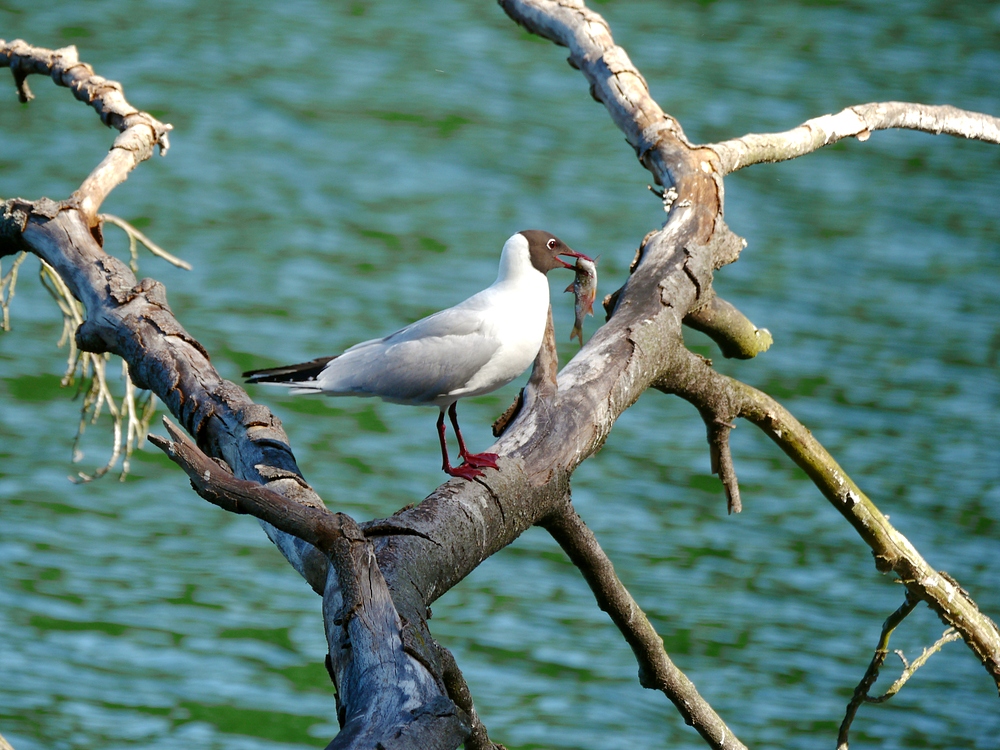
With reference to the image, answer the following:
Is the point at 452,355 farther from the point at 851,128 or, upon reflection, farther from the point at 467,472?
the point at 851,128

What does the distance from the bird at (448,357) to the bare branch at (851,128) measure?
39.1 inches

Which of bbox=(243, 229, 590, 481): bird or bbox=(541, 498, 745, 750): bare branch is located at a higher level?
bbox=(243, 229, 590, 481): bird

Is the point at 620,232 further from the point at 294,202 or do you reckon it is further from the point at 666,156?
the point at 666,156

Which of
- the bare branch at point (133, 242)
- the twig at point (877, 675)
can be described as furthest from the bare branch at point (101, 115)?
the twig at point (877, 675)

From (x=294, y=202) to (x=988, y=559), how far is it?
192 inches

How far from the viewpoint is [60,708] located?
4.69 metres

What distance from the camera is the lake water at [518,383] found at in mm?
5016

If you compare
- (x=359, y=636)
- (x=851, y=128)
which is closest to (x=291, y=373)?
(x=359, y=636)

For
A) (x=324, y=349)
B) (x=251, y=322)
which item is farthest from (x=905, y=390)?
(x=251, y=322)

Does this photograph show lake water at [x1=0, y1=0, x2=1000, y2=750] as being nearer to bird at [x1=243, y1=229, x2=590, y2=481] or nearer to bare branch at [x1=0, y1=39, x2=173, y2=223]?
bare branch at [x1=0, y1=39, x2=173, y2=223]

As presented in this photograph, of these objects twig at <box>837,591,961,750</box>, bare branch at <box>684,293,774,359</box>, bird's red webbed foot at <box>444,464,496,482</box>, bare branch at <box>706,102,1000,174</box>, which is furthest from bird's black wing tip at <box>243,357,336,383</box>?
twig at <box>837,591,961,750</box>

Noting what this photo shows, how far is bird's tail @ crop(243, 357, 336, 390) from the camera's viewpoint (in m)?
2.39

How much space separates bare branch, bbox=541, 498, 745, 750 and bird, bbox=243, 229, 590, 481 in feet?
1.02

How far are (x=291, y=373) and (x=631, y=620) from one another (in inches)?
38.0
